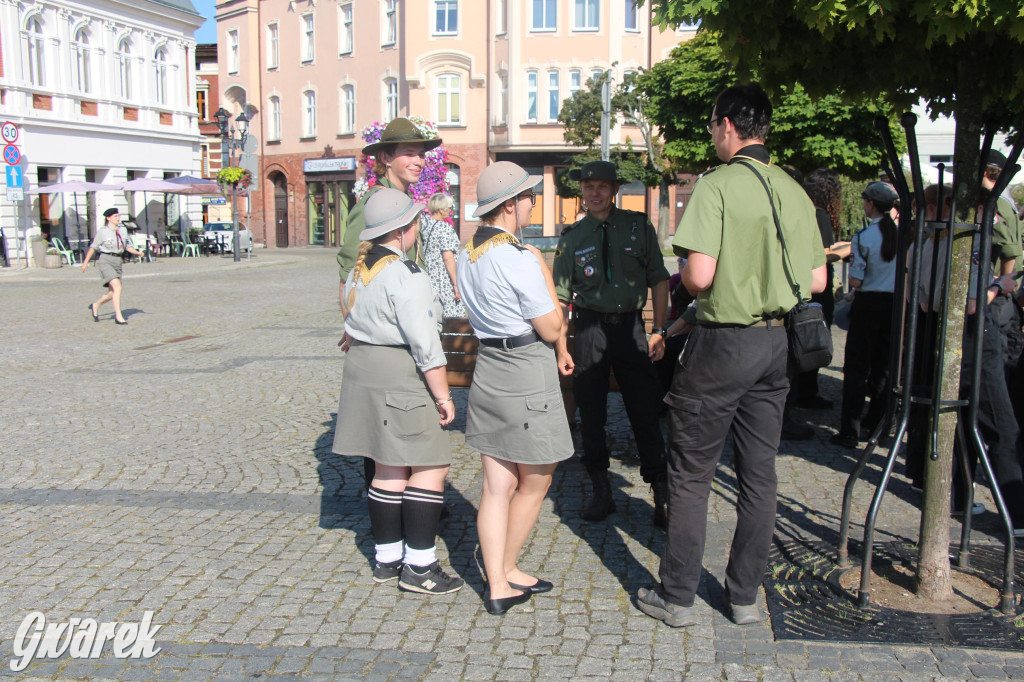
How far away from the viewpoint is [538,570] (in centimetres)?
420

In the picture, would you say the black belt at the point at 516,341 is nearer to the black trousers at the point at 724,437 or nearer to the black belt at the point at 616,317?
the black trousers at the point at 724,437

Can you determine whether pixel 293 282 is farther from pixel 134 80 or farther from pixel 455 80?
pixel 455 80

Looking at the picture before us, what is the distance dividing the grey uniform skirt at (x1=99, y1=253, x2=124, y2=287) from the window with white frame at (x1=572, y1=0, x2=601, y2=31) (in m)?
28.4

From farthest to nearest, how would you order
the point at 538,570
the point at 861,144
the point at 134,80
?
the point at 134,80 → the point at 861,144 → the point at 538,570

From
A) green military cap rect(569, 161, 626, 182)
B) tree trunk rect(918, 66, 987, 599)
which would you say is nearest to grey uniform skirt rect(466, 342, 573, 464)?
green military cap rect(569, 161, 626, 182)

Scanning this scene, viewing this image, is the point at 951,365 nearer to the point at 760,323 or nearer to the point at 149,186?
the point at 760,323

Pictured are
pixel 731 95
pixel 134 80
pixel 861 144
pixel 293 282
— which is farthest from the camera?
pixel 134 80

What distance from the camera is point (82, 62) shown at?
32.2 m

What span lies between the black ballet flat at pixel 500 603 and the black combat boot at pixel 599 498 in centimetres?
107

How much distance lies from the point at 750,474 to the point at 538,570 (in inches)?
44.1

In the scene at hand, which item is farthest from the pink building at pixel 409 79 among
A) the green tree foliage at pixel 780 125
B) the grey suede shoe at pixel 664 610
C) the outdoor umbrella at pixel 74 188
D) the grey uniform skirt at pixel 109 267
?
the grey suede shoe at pixel 664 610

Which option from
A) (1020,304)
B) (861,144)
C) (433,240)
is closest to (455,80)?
(861,144)

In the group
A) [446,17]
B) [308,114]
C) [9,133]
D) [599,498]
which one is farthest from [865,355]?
[308,114]

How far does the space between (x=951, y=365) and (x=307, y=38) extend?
1822 inches
